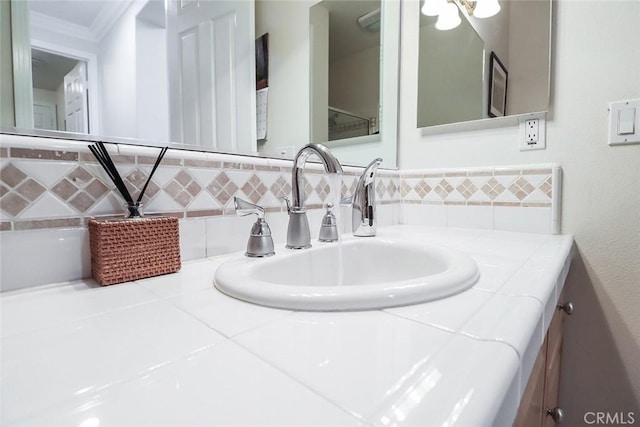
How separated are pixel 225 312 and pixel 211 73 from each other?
677 millimetres

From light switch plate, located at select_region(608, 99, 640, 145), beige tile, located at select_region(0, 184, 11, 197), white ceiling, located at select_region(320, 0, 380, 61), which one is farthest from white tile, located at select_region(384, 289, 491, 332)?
white ceiling, located at select_region(320, 0, 380, 61)

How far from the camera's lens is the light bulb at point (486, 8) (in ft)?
3.30

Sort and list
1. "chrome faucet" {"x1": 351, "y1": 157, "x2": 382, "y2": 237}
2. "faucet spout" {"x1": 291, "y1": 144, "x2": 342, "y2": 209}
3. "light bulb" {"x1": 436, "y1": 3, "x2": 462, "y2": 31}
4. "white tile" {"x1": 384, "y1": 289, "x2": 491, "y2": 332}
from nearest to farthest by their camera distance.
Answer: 1. "white tile" {"x1": 384, "y1": 289, "x2": 491, "y2": 332}
2. "faucet spout" {"x1": 291, "y1": 144, "x2": 342, "y2": 209}
3. "chrome faucet" {"x1": 351, "y1": 157, "x2": 382, "y2": 237}
4. "light bulb" {"x1": 436, "y1": 3, "x2": 462, "y2": 31}

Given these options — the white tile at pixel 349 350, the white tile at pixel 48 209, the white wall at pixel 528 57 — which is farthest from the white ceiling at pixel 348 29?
the white tile at pixel 349 350

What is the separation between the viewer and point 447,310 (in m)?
0.36

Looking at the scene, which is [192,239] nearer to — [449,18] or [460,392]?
[460,392]

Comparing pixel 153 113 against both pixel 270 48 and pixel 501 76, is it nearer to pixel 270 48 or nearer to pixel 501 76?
pixel 270 48

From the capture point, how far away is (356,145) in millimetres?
1232

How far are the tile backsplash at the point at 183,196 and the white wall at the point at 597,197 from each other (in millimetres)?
73

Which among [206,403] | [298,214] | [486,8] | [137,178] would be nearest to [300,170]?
[298,214]

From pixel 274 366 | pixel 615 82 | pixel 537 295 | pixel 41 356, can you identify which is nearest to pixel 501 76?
pixel 615 82

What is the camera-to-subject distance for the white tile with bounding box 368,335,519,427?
0.61ft

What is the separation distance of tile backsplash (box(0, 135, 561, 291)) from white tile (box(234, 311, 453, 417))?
0.37 m

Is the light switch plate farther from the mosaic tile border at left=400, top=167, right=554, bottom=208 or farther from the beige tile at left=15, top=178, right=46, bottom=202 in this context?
the beige tile at left=15, top=178, right=46, bottom=202
